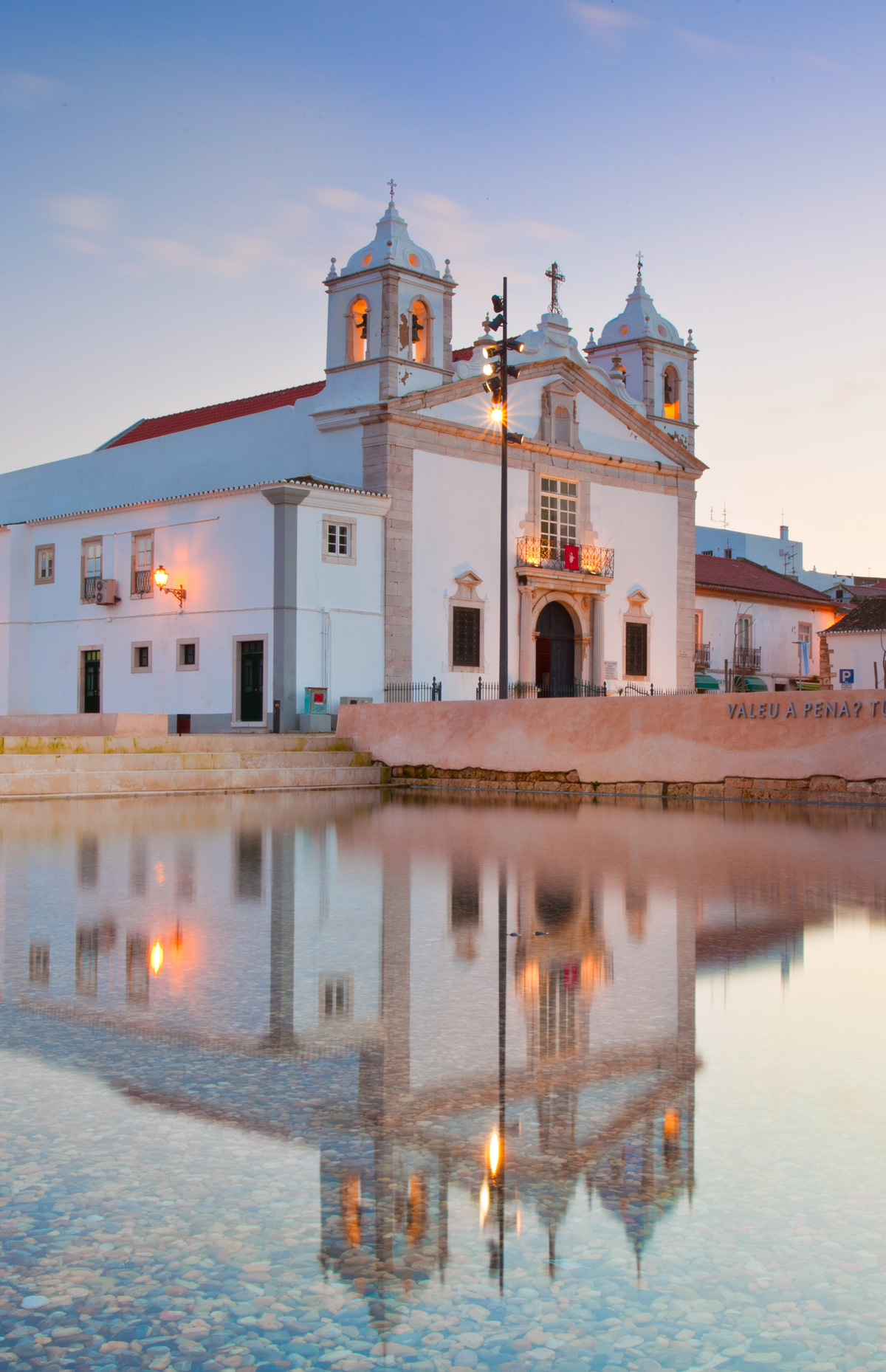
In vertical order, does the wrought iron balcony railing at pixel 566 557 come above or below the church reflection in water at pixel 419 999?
above

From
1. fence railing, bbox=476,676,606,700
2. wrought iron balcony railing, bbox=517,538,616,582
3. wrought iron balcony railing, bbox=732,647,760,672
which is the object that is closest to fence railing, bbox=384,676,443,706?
fence railing, bbox=476,676,606,700

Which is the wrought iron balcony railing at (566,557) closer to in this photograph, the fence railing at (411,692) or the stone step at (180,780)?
the fence railing at (411,692)

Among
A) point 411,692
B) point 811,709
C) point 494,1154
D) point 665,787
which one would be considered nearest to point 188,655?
point 411,692

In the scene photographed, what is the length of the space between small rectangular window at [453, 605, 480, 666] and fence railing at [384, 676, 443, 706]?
53.2 inches

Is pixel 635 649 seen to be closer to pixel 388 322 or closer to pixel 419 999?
pixel 388 322

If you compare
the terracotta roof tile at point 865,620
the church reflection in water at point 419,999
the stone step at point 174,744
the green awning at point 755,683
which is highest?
the terracotta roof tile at point 865,620

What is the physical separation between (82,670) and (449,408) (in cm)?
1158

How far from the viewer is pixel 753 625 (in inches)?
2015

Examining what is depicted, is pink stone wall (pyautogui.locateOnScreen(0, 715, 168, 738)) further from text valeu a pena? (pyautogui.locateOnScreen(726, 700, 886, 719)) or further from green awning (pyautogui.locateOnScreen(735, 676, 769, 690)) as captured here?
green awning (pyautogui.locateOnScreen(735, 676, 769, 690))

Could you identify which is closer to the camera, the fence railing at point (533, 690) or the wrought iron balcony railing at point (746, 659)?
the fence railing at point (533, 690)

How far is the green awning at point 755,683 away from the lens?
48.9m

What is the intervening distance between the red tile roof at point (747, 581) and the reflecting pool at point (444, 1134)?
4200 centimetres

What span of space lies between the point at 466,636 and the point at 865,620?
75.6 feet

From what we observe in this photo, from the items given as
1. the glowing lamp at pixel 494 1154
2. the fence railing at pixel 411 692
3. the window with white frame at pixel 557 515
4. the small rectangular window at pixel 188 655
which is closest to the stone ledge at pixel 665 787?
the fence railing at pixel 411 692
